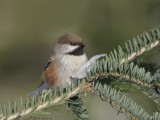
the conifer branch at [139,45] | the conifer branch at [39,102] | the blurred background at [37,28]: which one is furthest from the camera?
the blurred background at [37,28]

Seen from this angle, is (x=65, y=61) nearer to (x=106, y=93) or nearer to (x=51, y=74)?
(x=51, y=74)

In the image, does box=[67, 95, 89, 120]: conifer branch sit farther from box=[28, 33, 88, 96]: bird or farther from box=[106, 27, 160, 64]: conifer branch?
box=[28, 33, 88, 96]: bird

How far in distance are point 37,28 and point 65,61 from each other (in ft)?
17.1

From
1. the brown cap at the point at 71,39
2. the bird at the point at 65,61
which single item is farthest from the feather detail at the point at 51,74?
the brown cap at the point at 71,39

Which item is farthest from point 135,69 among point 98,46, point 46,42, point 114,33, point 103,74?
point 46,42

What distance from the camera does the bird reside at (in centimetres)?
428

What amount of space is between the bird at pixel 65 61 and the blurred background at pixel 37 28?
8.40 feet

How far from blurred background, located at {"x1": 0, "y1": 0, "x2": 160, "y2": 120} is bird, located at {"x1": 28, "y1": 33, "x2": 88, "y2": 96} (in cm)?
256

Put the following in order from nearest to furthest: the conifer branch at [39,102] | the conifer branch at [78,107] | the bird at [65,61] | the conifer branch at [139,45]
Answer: the conifer branch at [39,102] → the conifer branch at [78,107] → the conifer branch at [139,45] → the bird at [65,61]

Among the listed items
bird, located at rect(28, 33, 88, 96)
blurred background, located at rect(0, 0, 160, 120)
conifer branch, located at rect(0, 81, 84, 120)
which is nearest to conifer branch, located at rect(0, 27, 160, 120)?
conifer branch, located at rect(0, 81, 84, 120)

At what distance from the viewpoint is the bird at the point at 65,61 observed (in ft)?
14.1

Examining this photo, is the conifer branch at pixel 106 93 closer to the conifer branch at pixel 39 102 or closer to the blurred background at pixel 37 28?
the conifer branch at pixel 39 102

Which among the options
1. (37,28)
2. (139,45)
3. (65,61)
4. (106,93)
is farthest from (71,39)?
(37,28)

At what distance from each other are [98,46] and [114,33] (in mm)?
579
